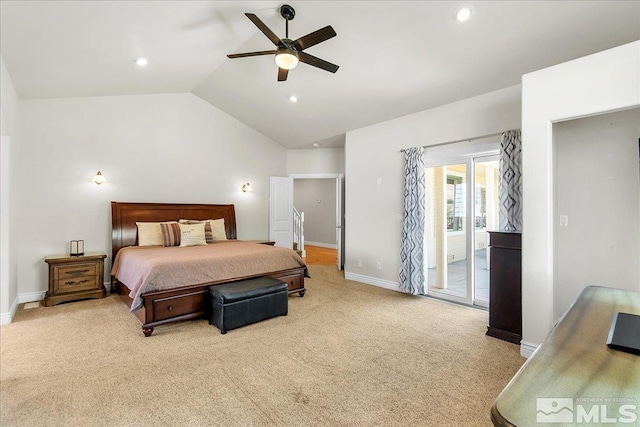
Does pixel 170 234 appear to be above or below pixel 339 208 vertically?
below

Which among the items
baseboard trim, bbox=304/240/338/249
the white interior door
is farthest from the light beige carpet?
baseboard trim, bbox=304/240/338/249

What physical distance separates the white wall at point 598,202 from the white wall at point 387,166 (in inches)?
31.9

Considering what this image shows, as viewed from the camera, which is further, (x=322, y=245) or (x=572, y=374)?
(x=322, y=245)

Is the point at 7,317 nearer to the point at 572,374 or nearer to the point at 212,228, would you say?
the point at 212,228

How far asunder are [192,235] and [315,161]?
11.2ft

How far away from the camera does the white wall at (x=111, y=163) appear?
4324 millimetres

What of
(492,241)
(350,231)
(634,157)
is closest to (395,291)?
(350,231)

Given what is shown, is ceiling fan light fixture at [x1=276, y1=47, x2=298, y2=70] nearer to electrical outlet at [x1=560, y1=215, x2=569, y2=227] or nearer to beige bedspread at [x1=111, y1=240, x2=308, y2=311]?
beige bedspread at [x1=111, y1=240, x2=308, y2=311]

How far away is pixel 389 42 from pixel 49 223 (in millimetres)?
5215

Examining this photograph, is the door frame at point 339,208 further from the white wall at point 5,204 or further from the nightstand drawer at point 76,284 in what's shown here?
the white wall at point 5,204

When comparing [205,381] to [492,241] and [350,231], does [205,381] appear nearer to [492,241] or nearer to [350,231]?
[492,241]

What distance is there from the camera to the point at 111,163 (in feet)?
16.1

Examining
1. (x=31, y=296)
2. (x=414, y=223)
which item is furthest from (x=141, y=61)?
(x=414, y=223)

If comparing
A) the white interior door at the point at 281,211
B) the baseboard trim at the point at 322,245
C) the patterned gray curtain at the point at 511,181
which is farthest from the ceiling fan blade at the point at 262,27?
the baseboard trim at the point at 322,245
